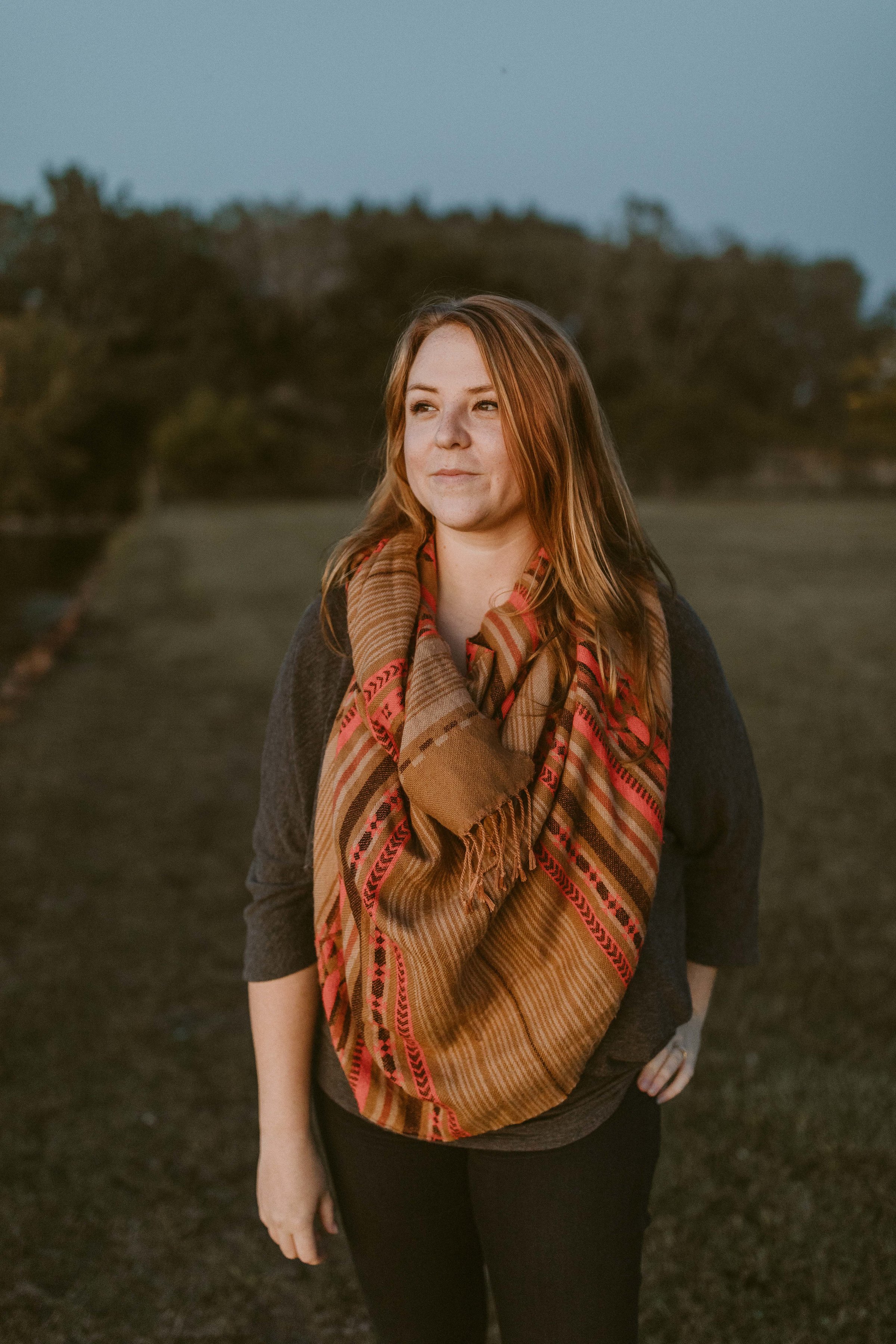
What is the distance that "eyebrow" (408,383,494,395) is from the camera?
53.3 inches

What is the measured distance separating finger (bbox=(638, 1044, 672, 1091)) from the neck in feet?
2.14

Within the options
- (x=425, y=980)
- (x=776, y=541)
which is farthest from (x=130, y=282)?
(x=425, y=980)

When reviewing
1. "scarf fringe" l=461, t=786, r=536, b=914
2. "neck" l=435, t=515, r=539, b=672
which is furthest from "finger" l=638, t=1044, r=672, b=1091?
"neck" l=435, t=515, r=539, b=672

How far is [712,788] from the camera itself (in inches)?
55.8

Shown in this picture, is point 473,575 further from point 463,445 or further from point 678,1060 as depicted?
point 678,1060

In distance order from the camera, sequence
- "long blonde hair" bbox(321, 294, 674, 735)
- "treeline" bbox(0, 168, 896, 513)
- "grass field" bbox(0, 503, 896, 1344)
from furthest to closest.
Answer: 1. "treeline" bbox(0, 168, 896, 513)
2. "grass field" bbox(0, 503, 896, 1344)
3. "long blonde hair" bbox(321, 294, 674, 735)

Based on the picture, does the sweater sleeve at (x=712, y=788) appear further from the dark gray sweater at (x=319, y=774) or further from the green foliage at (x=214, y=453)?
the green foliage at (x=214, y=453)

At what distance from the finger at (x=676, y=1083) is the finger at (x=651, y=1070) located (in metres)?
0.05

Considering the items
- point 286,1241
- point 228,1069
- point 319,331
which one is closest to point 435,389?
point 286,1241

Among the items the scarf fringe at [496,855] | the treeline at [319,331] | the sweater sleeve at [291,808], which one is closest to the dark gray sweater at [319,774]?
the sweater sleeve at [291,808]

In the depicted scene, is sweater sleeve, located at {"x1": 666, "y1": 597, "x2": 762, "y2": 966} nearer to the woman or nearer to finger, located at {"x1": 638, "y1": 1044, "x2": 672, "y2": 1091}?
the woman

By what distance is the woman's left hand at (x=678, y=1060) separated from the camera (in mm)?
1431

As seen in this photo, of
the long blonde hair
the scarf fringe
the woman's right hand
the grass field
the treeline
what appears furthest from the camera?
the treeline

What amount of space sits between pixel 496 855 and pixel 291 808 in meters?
0.34
